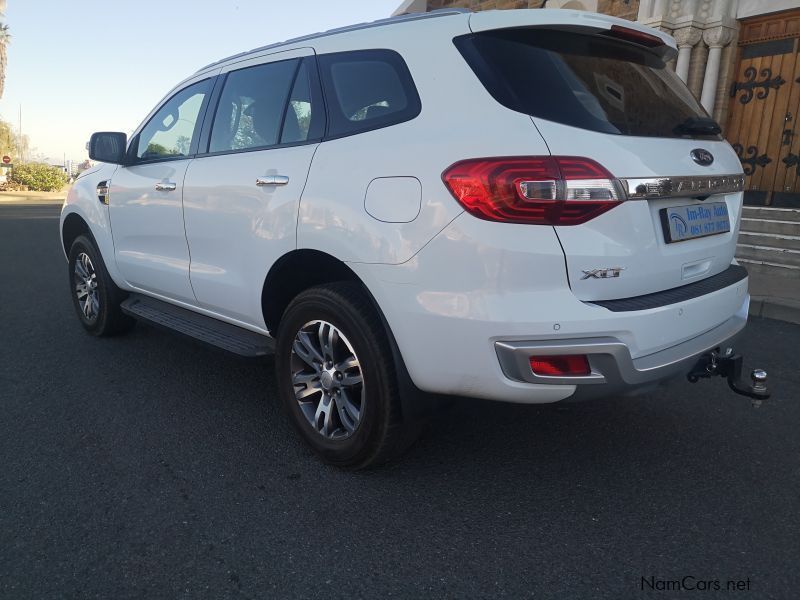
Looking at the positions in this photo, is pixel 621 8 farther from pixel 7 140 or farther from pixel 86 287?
pixel 7 140

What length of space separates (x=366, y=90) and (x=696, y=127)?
1.40 metres

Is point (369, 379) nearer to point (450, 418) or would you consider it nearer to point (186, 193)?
point (450, 418)

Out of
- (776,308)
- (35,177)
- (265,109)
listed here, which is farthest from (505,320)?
(35,177)

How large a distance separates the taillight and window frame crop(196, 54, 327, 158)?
96 cm

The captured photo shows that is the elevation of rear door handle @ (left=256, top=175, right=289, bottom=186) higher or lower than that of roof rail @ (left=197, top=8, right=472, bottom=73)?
lower

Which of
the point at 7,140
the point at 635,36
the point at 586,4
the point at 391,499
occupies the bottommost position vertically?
the point at 7,140

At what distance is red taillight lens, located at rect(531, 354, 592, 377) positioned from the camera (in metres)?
2.22

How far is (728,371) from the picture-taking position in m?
2.70

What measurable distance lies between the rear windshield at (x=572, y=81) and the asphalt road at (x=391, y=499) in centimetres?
128

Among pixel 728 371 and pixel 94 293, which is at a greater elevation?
pixel 728 371

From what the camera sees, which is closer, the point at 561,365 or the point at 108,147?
the point at 561,365

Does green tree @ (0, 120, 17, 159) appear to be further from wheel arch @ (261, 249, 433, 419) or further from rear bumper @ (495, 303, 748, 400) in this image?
rear bumper @ (495, 303, 748, 400)

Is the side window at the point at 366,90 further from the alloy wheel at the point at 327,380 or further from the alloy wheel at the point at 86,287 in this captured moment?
the alloy wheel at the point at 86,287

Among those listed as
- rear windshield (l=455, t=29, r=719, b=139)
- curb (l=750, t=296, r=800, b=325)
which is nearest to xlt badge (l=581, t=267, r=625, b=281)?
rear windshield (l=455, t=29, r=719, b=139)
